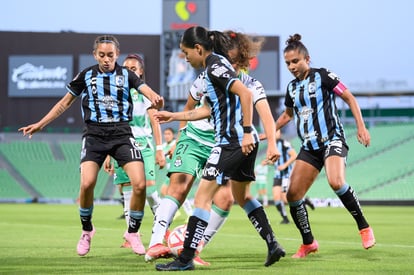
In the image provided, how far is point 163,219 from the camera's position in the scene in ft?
25.0

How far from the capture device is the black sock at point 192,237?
6.95 metres

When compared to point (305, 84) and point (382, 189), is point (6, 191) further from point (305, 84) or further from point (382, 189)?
point (305, 84)

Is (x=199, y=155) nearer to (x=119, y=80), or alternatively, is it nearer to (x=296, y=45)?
(x=119, y=80)

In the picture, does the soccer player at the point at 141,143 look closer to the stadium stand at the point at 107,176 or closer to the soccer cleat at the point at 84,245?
the soccer cleat at the point at 84,245

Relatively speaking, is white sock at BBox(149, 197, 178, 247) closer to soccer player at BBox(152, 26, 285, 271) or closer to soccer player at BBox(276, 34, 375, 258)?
soccer player at BBox(152, 26, 285, 271)

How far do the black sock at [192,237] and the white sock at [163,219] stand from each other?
64 centimetres

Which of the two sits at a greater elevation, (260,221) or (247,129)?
(247,129)

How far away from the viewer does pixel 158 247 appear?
295 inches

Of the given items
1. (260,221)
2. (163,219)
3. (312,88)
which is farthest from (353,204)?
(163,219)

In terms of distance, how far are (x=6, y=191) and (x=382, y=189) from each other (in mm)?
20235

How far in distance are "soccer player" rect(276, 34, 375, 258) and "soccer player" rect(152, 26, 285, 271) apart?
163 centimetres

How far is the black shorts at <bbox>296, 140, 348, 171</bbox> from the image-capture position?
8586mm

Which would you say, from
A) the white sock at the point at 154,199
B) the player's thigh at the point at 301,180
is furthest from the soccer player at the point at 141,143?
→ the player's thigh at the point at 301,180

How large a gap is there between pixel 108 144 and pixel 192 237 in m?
1.89
